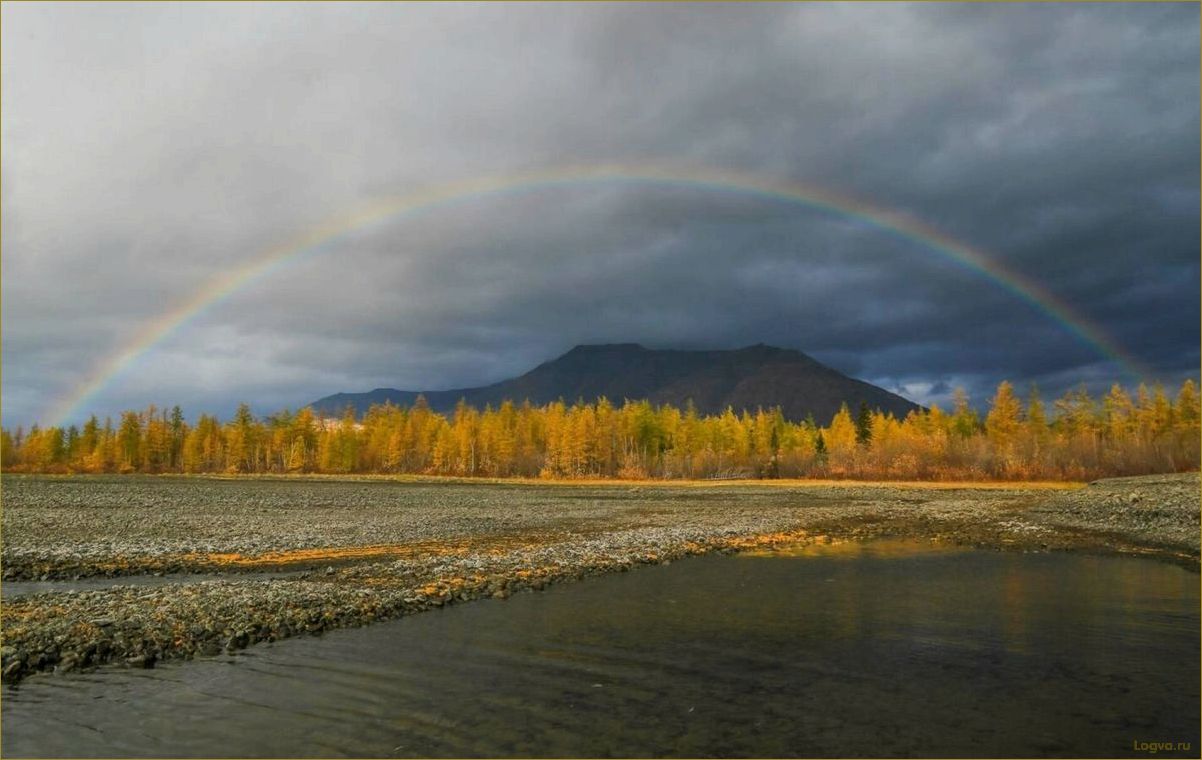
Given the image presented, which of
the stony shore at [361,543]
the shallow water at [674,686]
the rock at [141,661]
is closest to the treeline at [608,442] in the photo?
the stony shore at [361,543]

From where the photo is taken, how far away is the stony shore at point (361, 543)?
843 inches

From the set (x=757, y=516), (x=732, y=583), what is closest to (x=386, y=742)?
(x=732, y=583)

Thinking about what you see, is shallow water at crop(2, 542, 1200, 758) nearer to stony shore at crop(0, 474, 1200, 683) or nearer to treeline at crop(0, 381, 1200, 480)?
stony shore at crop(0, 474, 1200, 683)

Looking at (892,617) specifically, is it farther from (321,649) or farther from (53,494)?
(53,494)

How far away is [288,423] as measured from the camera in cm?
19875

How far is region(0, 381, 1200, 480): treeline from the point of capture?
150 metres

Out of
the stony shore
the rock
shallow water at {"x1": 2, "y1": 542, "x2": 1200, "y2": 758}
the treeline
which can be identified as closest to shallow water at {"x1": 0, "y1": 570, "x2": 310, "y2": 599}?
the stony shore

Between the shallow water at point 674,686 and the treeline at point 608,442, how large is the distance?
121463 mm

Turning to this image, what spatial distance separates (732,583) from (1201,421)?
161991 millimetres

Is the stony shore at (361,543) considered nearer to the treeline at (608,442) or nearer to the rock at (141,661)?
the rock at (141,661)

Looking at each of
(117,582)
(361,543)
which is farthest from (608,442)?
(117,582)

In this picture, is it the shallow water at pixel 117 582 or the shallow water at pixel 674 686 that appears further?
the shallow water at pixel 117 582

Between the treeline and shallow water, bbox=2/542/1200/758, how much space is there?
398 feet

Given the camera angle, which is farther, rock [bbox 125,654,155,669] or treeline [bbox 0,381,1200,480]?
treeline [bbox 0,381,1200,480]
